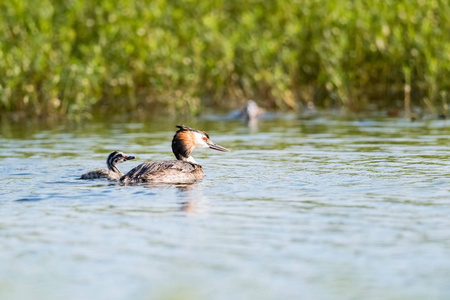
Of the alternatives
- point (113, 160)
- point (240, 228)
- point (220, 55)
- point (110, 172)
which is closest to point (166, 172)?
point (110, 172)

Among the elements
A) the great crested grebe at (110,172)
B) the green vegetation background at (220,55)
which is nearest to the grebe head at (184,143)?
the great crested grebe at (110,172)

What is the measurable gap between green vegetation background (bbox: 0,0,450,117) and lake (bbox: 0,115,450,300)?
21.5 ft

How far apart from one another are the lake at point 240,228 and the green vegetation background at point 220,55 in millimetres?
6544

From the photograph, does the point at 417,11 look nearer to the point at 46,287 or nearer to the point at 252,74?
the point at 252,74

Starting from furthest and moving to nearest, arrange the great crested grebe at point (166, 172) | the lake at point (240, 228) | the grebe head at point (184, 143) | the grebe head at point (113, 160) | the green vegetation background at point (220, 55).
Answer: the green vegetation background at point (220, 55) → the grebe head at point (184, 143) → the grebe head at point (113, 160) → the great crested grebe at point (166, 172) → the lake at point (240, 228)

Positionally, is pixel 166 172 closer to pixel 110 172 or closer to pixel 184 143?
pixel 110 172

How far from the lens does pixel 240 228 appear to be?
8.97 meters

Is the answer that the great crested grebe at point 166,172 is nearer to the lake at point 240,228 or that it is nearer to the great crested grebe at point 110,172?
the lake at point 240,228

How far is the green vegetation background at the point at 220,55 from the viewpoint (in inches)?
878

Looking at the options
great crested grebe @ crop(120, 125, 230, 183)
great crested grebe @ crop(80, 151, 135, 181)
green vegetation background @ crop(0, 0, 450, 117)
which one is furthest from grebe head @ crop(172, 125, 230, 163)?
green vegetation background @ crop(0, 0, 450, 117)

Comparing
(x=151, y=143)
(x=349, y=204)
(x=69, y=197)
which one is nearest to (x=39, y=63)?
(x=151, y=143)

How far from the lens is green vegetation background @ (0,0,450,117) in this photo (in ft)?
73.2

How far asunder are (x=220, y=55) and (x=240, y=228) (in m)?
16.3

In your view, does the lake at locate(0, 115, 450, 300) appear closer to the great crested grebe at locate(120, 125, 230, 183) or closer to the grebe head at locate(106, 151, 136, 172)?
the great crested grebe at locate(120, 125, 230, 183)
